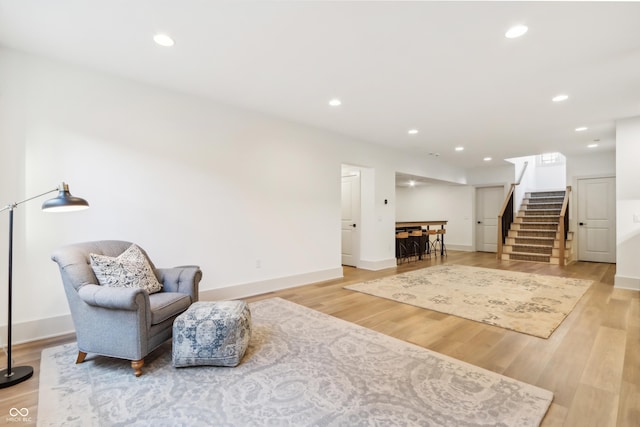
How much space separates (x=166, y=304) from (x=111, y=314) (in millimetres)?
372

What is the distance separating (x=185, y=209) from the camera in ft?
12.0

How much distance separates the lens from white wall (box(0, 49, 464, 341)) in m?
2.79

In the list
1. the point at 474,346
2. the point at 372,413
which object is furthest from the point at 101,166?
the point at 474,346

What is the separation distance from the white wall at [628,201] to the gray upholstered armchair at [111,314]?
6360 millimetres

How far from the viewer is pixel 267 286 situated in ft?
14.6

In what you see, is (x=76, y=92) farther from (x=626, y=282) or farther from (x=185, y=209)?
(x=626, y=282)

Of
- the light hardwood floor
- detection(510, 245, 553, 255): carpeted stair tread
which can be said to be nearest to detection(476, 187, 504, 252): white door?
detection(510, 245, 553, 255): carpeted stair tread

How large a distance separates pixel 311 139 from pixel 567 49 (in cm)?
338

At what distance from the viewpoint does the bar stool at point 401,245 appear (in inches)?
281

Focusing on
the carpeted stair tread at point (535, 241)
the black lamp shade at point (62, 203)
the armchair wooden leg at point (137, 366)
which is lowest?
the armchair wooden leg at point (137, 366)

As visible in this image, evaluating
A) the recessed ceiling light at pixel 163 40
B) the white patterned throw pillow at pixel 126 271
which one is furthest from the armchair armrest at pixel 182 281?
the recessed ceiling light at pixel 163 40

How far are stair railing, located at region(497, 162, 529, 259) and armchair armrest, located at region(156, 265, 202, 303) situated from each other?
769cm

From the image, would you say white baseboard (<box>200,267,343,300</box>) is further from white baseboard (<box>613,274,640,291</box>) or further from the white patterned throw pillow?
white baseboard (<box>613,274,640,291</box>)

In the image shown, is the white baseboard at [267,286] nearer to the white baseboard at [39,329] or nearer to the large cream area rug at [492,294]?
the large cream area rug at [492,294]
